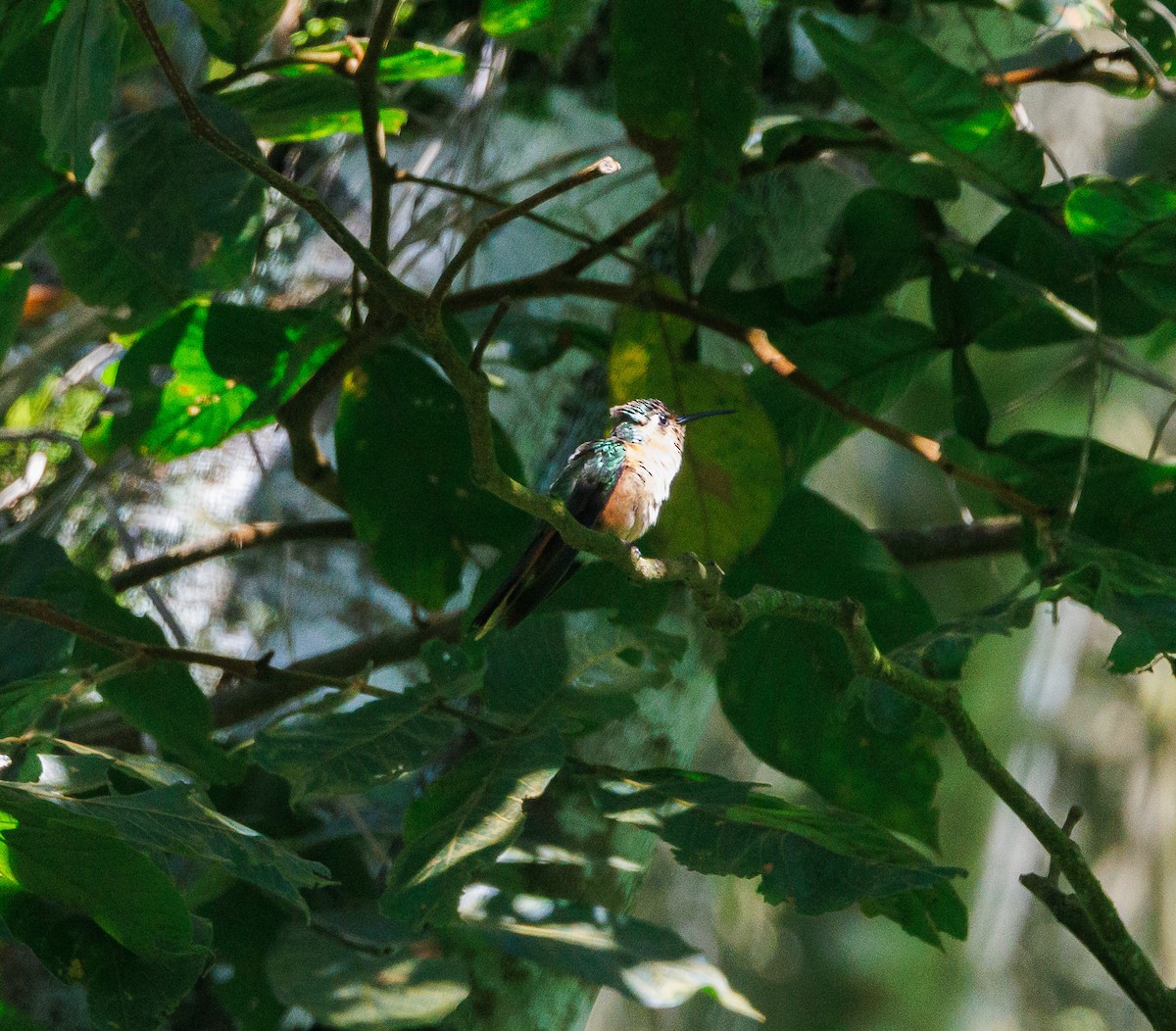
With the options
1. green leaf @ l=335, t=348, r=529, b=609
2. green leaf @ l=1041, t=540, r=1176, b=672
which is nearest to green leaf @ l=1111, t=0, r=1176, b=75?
green leaf @ l=1041, t=540, r=1176, b=672

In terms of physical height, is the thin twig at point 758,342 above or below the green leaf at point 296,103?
below

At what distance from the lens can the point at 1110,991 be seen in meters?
7.82

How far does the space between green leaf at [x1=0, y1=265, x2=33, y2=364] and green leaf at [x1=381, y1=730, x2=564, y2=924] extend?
3.28ft

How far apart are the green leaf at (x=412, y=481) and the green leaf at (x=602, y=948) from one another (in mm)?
521

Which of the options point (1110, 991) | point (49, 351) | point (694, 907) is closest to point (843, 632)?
point (49, 351)

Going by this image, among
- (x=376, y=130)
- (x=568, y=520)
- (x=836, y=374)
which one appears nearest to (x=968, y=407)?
(x=836, y=374)

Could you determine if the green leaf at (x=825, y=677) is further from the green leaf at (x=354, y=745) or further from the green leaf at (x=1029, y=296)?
the green leaf at (x=354, y=745)

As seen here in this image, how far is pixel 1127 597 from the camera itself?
4.43 feet

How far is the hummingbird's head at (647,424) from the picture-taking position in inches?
62.6

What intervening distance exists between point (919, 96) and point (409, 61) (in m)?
0.73

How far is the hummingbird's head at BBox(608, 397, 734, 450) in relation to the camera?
159cm

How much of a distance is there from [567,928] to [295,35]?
6.81 feet

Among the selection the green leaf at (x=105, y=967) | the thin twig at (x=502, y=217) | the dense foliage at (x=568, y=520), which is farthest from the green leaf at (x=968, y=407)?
the green leaf at (x=105, y=967)

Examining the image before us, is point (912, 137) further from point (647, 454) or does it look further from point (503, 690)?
point (503, 690)
